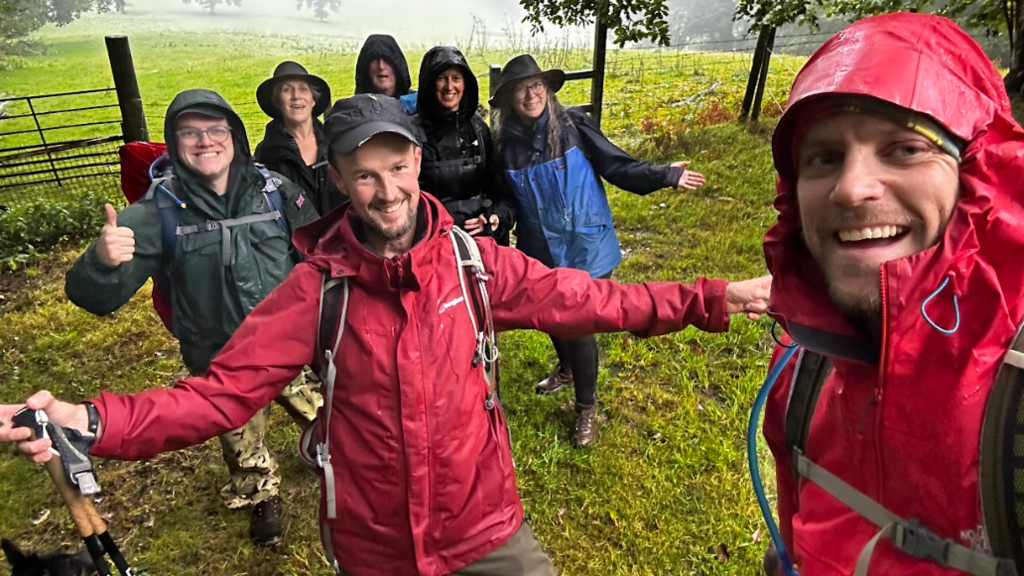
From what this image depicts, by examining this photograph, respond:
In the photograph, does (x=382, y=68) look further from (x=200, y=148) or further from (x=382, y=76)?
(x=200, y=148)

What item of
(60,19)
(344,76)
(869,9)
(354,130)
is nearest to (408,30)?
(344,76)

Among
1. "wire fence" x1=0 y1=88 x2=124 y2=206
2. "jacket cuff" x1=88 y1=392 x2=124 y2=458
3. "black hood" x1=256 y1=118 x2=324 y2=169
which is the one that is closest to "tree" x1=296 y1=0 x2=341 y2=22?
"wire fence" x1=0 y1=88 x2=124 y2=206

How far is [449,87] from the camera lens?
358cm

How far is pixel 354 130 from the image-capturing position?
216cm

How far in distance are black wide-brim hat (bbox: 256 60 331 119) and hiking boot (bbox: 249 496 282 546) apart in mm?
2320

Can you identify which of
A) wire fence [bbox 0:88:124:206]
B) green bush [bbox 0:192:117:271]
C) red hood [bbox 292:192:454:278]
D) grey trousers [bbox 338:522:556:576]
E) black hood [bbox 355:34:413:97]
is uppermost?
black hood [bbox 355:34:413:97]

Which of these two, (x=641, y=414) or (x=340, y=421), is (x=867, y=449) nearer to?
(x=340, y=421)

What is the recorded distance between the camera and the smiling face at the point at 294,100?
381 cm

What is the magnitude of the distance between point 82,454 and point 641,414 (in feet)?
10.7

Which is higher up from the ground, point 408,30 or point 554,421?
point 408,30

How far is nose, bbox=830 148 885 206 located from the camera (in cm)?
113

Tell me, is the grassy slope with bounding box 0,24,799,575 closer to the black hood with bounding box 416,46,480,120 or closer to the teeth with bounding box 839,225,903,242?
the black hood with bounding box 416,46,480,120

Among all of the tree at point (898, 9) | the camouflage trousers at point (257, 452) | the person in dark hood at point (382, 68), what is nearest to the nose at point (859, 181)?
the camouflage trousers at point (257, 452)

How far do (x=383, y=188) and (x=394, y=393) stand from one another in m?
0.71
